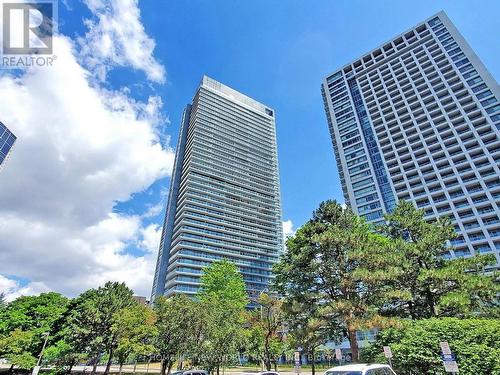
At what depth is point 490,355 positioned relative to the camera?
14.1 m

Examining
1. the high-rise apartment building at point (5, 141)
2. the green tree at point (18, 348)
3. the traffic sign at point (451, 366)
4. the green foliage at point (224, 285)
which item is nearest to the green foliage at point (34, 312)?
the green tree at point (18, 348)

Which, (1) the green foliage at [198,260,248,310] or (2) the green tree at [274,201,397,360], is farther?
(1) the green foliage at [198,260,248,310]

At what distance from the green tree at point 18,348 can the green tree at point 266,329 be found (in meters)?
23.9

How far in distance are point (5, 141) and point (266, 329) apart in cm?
6045

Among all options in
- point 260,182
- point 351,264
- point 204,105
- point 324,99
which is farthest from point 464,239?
point 204,105

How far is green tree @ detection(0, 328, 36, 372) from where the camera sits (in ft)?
94.7

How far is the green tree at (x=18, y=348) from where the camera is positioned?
28859 mm

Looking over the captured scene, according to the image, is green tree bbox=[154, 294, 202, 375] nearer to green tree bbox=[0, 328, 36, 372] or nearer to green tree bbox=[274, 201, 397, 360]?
green tree bbox=[274, 201, 397, 360]

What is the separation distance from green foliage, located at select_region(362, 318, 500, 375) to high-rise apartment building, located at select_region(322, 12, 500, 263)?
175 feet

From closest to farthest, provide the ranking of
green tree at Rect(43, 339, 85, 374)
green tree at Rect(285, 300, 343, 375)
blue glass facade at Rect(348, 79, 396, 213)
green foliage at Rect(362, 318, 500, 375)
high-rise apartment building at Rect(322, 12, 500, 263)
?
green foliage at Rect(362, 318, 500, 375) → green tree at Rect(285, 300, 343, 375) → green tree at Rect(43, 339, 85, 374) → high-rise apartment building at Rect(322, 12, 500, 263) → blue glass facade at Rect(348, 79, 396, 213)

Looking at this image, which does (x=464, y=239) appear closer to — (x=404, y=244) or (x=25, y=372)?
(x=404, y=244)

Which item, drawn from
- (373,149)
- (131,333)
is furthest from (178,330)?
(373,149)

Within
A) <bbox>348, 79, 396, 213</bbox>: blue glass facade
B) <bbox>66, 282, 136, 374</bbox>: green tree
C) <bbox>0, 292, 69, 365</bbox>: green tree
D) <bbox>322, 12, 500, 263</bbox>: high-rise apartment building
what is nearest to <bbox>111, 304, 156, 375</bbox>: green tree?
<bbox>66, 282, 136, 374</bbox>: green tree

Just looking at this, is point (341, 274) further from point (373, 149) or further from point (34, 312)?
point (373, 149)
